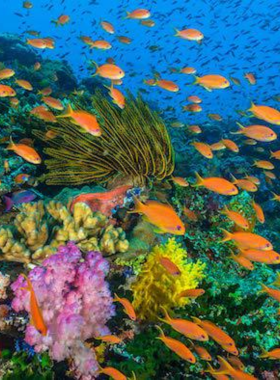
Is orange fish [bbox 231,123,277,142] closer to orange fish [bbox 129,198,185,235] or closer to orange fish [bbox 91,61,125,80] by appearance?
orange fish [bbox 91,61,125,80]

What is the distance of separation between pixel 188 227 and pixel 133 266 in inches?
76.4

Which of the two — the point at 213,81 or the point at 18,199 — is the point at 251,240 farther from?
the point at 213,81

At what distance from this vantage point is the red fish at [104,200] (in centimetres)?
504

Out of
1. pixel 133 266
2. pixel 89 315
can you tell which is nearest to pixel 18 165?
pixel 133 266

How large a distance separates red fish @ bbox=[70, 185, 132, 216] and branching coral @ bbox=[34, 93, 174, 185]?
0.50 meters

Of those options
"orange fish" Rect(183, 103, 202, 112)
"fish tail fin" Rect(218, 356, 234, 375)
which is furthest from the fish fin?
"orange fish" Rect(183, 103, 202, 112)

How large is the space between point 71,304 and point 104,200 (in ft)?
7.53

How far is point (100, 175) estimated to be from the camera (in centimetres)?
589

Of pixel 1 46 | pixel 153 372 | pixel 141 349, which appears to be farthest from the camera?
pixel 1 46

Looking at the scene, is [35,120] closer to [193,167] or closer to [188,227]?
[188,227]

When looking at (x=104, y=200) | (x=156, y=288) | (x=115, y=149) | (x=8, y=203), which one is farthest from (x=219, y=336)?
(x=115, y=149)

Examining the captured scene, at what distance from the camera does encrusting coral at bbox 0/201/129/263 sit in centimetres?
371

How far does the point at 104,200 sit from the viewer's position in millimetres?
5176

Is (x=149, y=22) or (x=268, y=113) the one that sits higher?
(x=149, y=22)
